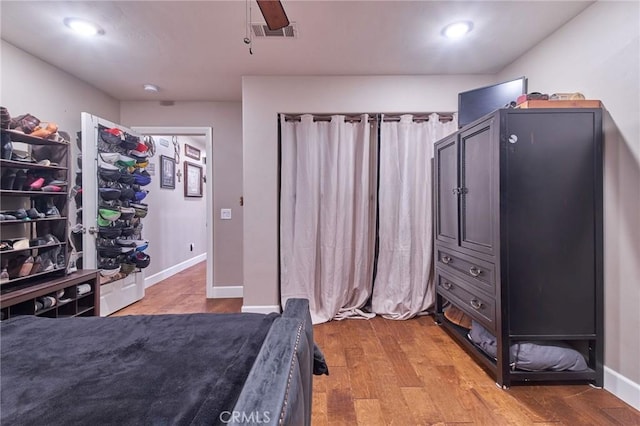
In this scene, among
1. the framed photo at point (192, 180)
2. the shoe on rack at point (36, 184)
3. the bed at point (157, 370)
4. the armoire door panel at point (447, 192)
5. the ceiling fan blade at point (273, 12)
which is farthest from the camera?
the framed photo at point (192, 180)

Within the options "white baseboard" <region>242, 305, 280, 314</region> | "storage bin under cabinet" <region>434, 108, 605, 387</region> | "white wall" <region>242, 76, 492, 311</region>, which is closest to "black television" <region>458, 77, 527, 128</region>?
"white wall" <region>242, 76, 492, 311</region>

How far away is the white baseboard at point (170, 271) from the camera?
4248 mm

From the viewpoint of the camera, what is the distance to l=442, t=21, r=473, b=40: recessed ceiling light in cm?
207

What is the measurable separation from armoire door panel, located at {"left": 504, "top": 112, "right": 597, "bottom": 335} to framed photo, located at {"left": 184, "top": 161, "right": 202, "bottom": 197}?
17.2 feet

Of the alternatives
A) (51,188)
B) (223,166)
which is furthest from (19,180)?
(223,166)

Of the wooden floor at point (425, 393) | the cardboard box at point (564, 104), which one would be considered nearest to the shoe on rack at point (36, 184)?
the wooden floor at point (425, 393)

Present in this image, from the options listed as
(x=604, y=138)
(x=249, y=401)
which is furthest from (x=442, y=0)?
(x=249, y=401)

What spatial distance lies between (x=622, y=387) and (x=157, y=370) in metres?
2.51

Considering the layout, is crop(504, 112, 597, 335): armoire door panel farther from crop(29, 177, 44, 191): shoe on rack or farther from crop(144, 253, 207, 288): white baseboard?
crop(144, 253, 207, 288): white baseboard

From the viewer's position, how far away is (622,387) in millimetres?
1706

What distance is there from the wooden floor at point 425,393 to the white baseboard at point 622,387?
43 millimetres

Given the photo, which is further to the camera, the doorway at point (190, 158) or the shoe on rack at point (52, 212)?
the doorway at point (190, 158)

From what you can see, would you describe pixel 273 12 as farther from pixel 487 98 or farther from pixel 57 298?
pixel 57 298

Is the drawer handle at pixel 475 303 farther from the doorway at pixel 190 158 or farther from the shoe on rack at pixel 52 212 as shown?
the shoe on rack at pixel 52 212
